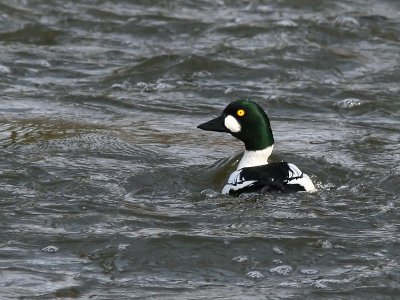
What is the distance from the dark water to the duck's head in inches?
20.6

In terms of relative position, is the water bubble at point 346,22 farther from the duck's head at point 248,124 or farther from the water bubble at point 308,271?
the water bubble at point 308,271

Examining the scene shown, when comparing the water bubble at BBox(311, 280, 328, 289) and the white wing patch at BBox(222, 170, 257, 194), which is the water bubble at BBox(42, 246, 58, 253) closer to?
the water bubble at BBox(311, 280, 328, 289)

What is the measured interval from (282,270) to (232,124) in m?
2.49

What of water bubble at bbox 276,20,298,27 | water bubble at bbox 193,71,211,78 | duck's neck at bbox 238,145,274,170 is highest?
water bubble at bbox 276,20,298,27

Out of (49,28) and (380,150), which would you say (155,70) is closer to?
(49,28)

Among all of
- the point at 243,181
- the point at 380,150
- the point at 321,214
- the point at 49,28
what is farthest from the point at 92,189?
the point at 49,28

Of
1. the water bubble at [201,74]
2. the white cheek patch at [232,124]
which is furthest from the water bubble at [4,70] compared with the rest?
the white cheek patch at [232,124]

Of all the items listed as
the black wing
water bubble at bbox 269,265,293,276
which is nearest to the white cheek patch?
the black wing

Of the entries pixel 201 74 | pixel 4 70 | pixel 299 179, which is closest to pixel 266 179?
pixel 299 179

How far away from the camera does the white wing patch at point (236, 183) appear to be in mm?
9617

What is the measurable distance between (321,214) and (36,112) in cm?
412

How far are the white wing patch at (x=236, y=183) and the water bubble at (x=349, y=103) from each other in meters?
3.26

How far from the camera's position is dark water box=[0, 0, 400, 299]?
313 inches

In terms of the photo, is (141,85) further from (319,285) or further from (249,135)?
(319,285)
